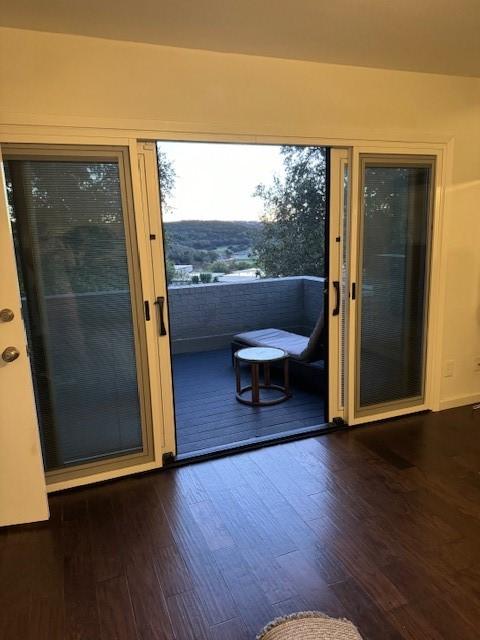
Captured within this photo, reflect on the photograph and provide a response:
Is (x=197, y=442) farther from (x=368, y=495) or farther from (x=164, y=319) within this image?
(x=368, y=495)

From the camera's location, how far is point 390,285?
3.28m

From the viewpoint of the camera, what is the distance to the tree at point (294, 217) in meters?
5.19

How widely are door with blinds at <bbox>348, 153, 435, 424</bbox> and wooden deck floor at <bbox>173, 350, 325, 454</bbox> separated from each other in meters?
0.54

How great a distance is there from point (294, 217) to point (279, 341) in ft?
5.89

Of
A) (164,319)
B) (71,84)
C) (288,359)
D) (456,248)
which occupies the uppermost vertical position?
(71,84)

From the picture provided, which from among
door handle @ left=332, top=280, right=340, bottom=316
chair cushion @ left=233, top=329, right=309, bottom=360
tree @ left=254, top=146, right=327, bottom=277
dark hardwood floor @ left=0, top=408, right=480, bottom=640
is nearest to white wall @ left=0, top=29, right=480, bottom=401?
door handle @ left=332, top=280, right=340, bottom=316

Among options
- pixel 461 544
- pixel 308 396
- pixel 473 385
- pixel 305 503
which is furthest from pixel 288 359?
pixel 461 544

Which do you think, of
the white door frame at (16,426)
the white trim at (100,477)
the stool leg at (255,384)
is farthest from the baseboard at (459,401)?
the white door frame at (16,426)

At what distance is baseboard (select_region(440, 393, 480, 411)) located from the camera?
3.58m

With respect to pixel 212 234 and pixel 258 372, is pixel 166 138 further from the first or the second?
pixel 212 234

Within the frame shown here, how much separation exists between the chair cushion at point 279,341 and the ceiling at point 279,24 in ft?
8.09

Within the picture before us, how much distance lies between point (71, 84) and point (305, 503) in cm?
250

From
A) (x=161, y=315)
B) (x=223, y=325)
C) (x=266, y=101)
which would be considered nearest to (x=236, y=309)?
(x=223, y=325)

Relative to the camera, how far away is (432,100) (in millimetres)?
3082
